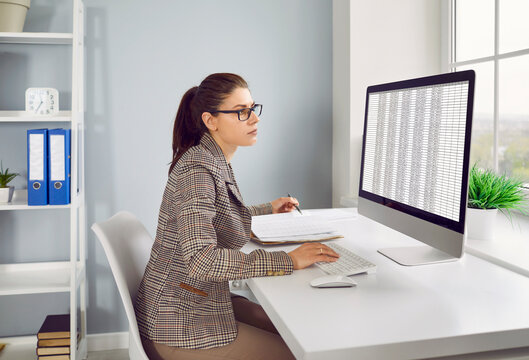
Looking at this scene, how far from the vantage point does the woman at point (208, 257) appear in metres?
1.23

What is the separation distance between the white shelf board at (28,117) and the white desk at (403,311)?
4.94 feet

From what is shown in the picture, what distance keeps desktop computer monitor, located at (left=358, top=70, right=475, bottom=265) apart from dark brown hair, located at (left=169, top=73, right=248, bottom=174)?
46 cm

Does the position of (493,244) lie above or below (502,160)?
below

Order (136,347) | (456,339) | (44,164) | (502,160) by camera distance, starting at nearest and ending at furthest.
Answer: (456,339) < (136,347) < (502,160) < (44,164)

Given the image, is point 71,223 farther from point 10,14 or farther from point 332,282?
point 332,282

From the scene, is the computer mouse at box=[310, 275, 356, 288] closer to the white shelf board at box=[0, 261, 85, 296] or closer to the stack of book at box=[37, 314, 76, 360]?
the white shelf board at box=[0, 261, 85, 296]

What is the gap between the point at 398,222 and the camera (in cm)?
143

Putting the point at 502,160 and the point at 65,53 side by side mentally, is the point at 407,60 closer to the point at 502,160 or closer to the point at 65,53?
the point at 502,160

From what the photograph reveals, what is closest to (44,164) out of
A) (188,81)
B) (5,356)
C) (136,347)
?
(188,81)

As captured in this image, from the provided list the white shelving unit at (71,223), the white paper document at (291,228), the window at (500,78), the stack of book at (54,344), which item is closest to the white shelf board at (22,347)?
the white shelving unit at (71,223)

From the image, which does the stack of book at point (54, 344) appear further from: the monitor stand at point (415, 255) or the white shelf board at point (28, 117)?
the monitor stand at point (415, 255)

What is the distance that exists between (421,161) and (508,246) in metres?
0.46

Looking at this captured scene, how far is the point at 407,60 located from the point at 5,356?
7.91 ft

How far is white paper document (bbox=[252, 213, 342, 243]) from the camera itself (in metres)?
1.63
